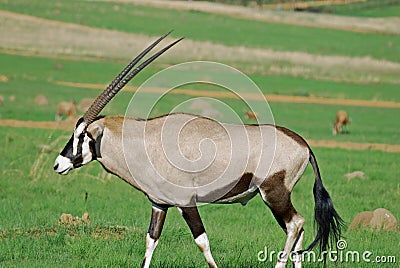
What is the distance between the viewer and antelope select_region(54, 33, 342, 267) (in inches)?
289

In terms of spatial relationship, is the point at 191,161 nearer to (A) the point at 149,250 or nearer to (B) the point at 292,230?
(A) the point at 149,250

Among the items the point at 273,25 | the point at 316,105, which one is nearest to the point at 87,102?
the point at 316,105

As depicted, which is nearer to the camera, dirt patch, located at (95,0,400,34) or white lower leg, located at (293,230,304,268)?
white lower leg, located at (293,230,304,268)

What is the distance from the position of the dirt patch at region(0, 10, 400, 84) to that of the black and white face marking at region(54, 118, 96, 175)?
40.2 meters

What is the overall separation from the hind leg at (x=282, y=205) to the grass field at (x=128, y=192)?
1.13 m

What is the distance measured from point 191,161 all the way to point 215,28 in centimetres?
5699

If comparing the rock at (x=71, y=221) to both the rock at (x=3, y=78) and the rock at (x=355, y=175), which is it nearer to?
the rock at (x=355, y=175)

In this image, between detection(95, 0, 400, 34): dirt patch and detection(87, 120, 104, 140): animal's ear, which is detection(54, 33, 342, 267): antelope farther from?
detection(95, 0, 400, 34): dirt patch

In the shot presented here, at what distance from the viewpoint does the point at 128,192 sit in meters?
14.4

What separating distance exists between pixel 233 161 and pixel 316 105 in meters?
28.2

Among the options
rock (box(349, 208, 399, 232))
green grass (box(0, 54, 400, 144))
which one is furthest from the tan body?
green grass (box(0, 54, 400, 144))

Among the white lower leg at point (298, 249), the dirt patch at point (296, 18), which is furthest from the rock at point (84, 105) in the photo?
the dirt patch at point (296, 18)

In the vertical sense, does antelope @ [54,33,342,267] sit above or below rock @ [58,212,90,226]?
above

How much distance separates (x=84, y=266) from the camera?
7.93m
